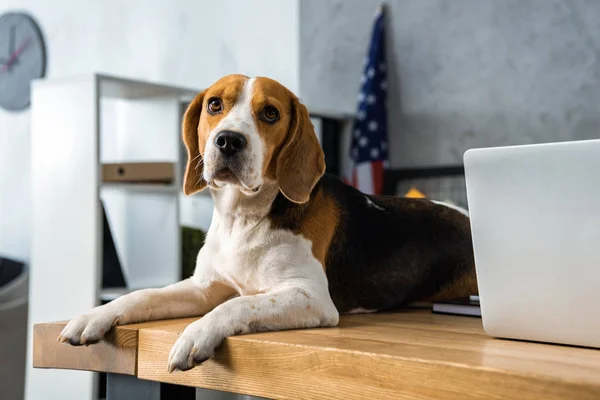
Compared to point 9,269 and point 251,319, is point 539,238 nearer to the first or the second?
point 251,319

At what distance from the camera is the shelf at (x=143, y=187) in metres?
3.06

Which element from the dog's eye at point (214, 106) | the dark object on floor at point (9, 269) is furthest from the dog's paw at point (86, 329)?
the dark object on floor at point (9, 269)

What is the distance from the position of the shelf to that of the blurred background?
2 centimetres

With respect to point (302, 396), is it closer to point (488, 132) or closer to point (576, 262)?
point (576, 262)

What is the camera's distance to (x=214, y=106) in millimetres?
1299

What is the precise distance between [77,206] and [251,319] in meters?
2.03

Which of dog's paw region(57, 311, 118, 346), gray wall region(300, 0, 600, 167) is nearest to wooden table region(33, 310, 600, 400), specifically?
dog's paw region(57, 311, 118, 346)

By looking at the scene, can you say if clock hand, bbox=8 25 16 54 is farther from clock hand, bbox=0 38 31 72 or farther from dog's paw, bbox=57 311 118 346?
dog's paw, bbox=57 311 118 346

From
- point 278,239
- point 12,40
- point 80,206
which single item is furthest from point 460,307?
point 12,40

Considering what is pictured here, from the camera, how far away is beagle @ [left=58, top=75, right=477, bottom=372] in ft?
3.87

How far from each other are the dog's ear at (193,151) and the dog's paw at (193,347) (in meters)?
0.38

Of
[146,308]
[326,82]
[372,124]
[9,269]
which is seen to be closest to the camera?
[146,308]

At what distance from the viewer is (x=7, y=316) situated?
3.97 m

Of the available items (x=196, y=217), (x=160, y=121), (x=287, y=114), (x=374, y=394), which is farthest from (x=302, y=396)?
(x=196, y=217)
